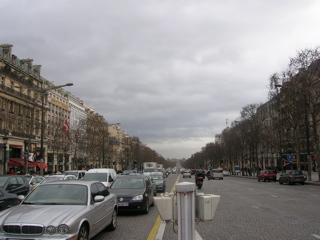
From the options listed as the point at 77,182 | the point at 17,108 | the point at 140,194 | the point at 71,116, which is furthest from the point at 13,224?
the point at 71,116

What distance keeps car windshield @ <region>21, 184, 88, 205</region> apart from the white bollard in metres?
3.72

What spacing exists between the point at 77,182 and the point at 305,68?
37.3 metres

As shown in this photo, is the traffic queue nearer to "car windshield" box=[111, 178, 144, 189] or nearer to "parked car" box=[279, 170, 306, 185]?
"car windshield" box=[111, 178, 144, 189]

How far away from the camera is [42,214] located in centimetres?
623

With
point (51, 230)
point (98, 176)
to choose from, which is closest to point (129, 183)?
point (98, 176)

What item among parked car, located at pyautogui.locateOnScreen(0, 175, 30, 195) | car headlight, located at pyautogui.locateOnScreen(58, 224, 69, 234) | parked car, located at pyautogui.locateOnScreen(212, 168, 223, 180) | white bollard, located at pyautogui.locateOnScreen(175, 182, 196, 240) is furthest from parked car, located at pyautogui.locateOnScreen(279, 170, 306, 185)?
white bollard, located at pyautogui.locateOnScreen(175, 182, 196, 240)

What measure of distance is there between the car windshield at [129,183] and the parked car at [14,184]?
3940 mm

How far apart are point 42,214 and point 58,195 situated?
1.33 metres

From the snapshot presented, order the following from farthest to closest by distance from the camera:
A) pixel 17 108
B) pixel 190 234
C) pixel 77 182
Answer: pixel 17 108 → pixel 77 182 → pixel 190 234

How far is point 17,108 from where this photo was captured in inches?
2077

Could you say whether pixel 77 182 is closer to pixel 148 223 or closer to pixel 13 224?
pixel 13 224

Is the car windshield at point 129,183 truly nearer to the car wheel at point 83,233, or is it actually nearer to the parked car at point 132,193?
the parked car at point 132,193

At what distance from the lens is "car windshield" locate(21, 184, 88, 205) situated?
732cm

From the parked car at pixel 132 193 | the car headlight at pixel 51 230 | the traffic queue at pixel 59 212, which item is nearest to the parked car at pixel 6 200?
the traffic queue at pixel 59 212
